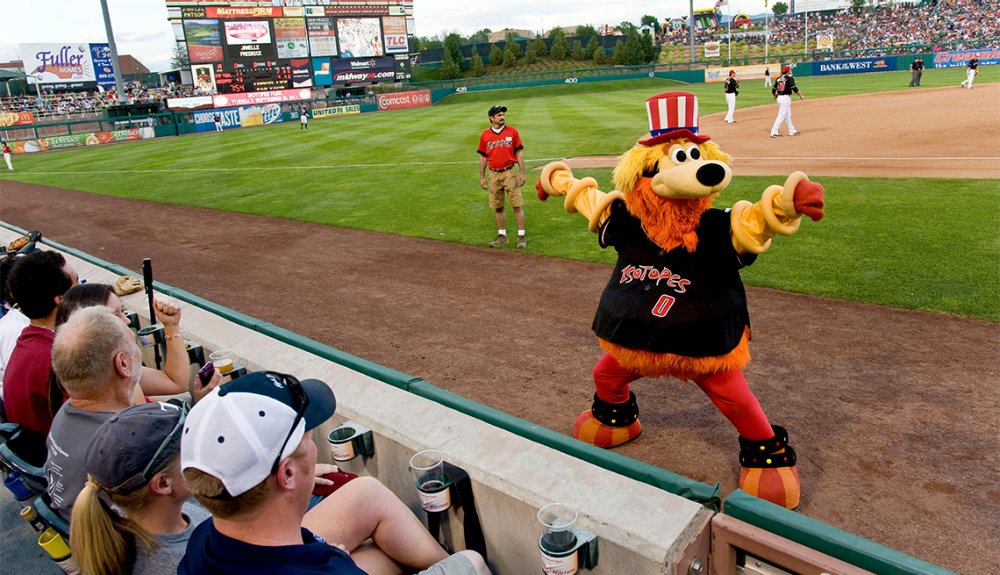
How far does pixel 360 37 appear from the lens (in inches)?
1955

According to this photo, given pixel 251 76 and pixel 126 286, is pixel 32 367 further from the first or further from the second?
pixel 251 76

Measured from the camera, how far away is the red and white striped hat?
3.77 m

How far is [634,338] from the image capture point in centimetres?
365

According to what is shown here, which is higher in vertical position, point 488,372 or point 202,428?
point 202,428

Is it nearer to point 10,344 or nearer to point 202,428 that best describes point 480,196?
point 10,344

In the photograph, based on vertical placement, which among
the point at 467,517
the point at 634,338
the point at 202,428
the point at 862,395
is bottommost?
the point at 862,395

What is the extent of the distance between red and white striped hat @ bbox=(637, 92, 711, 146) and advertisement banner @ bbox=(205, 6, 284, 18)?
4698 centimetres

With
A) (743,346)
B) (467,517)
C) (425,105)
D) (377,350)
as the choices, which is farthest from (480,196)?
(425,105)

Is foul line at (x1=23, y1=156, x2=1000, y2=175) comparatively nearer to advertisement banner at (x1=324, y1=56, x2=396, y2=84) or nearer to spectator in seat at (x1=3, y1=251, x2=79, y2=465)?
spectator in seat at (x1=3, y1=251, x2=79, y2=465)

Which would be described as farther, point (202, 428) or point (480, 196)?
point (480, 196)

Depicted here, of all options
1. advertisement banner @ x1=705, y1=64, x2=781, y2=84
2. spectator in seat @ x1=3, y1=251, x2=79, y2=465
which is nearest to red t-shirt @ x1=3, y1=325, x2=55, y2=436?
spectator in seat @ x1=3, y1=251, x2=79, y2=465

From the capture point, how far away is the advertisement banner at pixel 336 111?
40.7 m

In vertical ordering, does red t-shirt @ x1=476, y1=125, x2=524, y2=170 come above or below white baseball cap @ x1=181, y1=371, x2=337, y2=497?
above

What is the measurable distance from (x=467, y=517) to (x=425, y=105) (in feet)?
147
